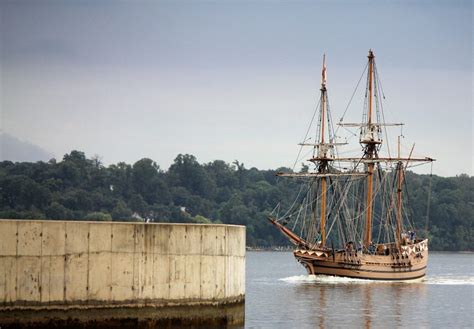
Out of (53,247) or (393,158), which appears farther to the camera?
(393,158)

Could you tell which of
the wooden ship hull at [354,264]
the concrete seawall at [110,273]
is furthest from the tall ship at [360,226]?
the concrete seawall at [110,273]

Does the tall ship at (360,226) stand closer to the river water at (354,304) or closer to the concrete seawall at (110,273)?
the river water at (354,304)

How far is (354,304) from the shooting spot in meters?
77.8

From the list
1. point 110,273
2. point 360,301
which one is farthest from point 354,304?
point 110,273

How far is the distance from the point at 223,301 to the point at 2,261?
817cm

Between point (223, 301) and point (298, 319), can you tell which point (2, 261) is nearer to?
point (223, 301)

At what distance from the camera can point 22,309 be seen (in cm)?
3909

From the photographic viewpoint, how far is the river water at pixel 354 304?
209 feet

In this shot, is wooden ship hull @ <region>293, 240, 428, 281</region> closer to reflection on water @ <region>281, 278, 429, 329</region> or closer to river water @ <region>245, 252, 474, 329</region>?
river water @ <region>245, 252, 474, 329</region>

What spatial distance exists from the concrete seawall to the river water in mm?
14621

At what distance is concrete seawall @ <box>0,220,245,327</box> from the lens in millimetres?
39156

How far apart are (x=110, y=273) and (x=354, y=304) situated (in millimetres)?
39239

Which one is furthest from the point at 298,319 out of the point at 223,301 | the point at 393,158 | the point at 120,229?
the point at 393,158

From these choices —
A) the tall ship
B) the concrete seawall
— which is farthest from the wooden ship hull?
the concrete seawall
